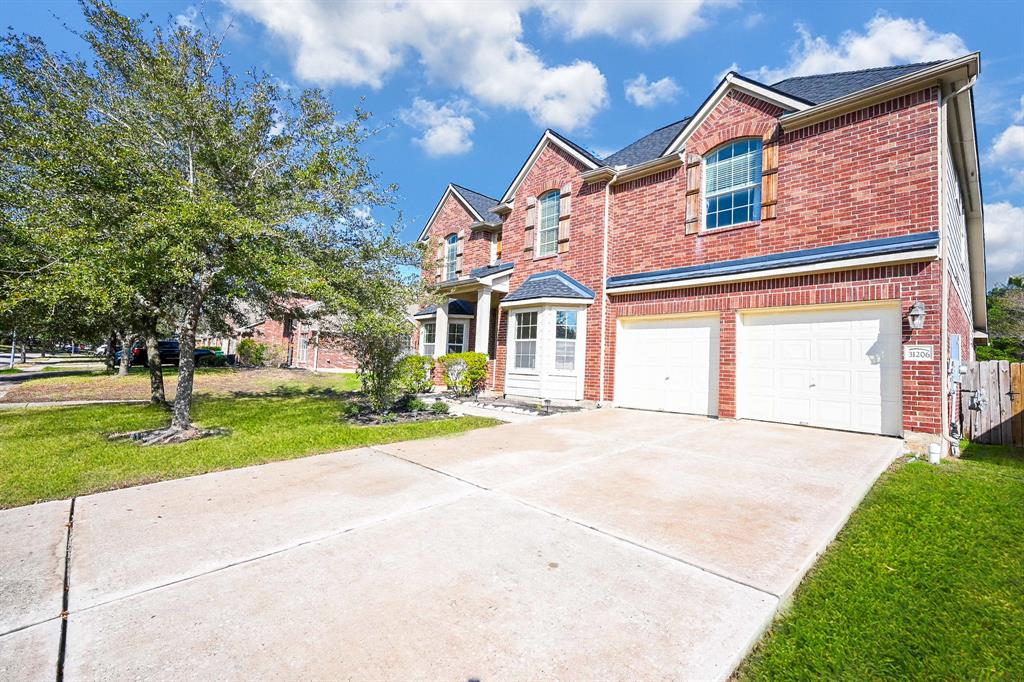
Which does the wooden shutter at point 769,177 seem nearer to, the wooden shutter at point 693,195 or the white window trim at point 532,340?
the wooden shutter at point 693,195

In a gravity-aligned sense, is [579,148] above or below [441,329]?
above

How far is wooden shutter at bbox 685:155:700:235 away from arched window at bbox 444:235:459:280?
9.80m

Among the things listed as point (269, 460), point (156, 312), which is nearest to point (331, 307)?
point (269, 460)

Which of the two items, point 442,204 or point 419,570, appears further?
point 442,204

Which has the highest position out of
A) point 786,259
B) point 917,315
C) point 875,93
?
point 875,93

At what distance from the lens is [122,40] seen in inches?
271

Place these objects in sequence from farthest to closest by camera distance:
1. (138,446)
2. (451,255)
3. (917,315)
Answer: (451,255), (917,315), (138,446)

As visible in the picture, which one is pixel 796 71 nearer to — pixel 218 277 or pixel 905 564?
pixel 905 564

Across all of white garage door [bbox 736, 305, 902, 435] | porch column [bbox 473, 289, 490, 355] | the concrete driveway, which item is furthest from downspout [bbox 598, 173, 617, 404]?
the concrete driveway

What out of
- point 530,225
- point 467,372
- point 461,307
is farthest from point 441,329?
point 530,225

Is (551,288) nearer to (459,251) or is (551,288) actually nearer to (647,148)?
(647,148)

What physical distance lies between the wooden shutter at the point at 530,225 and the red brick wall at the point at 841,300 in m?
3.96

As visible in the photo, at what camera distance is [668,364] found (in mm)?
10688

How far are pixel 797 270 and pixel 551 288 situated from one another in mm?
5667
